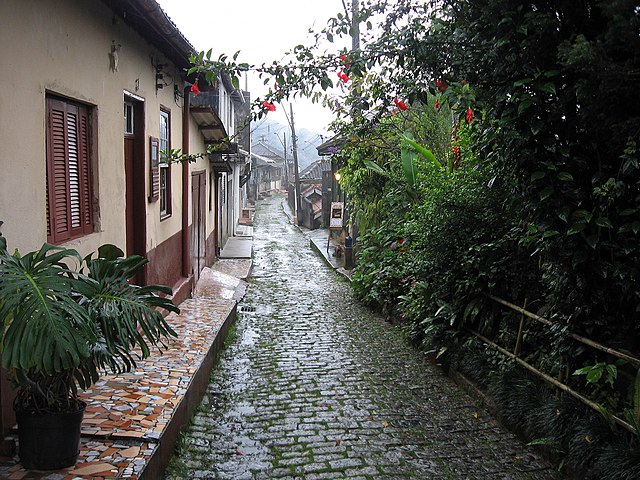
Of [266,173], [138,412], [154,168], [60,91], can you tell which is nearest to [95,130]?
[60,91]

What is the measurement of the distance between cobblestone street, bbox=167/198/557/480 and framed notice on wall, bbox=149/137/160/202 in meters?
2.47

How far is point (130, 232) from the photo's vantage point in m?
7.89

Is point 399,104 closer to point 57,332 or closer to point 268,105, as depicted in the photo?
point 268,105

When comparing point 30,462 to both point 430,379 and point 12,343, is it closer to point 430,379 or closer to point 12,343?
point 12,343

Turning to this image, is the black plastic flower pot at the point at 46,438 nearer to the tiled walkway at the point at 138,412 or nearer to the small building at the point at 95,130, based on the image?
the tiled walkway at the point at 138,412

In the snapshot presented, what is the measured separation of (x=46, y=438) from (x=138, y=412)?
1.23m

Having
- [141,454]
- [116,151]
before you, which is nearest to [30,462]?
[141,454]

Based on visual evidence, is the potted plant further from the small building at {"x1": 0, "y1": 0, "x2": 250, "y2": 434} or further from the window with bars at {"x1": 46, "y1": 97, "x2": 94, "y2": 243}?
the window with bars at {"x1": 46, "y1": 97, "x2": 94, "y2": 243}

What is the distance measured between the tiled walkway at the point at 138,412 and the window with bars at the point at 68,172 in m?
1.47

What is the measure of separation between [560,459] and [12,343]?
13.5 feet

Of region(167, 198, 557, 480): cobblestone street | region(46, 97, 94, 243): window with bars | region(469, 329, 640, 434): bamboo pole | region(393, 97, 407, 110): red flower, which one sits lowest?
region(167, 198, 557, 480): cobblestone street

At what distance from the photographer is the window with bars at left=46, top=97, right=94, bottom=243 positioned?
515 centimetres

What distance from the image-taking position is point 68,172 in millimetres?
5551

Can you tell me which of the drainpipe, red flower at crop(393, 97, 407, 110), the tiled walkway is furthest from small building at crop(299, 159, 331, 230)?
the tiled walkway
